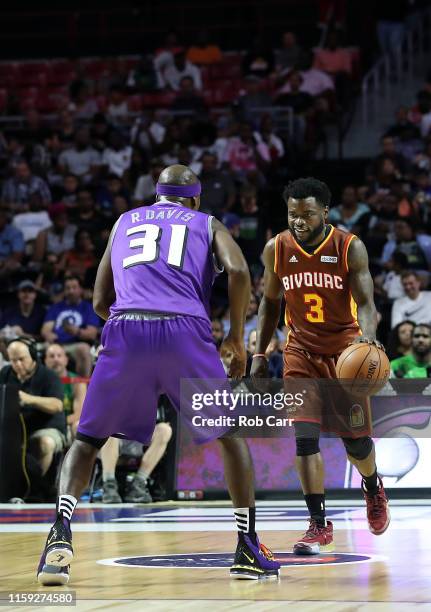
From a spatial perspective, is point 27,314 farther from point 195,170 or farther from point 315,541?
point 315,541

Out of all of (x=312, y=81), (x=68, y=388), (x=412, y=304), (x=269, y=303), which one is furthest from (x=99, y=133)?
(x=269, y=303)

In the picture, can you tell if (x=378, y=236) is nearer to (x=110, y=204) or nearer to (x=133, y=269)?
(x=110, y=204)

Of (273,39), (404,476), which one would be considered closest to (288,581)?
(404,476)

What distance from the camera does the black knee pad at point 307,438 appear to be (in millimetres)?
6762

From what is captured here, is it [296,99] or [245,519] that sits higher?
[296,99]

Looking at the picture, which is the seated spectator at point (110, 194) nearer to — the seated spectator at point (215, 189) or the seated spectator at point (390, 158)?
the seated spectator at point (215, 189)

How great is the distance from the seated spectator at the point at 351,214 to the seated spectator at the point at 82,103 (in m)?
5.96

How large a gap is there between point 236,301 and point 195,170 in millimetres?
11230

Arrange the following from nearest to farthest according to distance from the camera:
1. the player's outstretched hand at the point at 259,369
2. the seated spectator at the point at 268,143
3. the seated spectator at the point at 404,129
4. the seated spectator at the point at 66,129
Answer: the player's outstretched hand at the point at 259,369
the seated spectator at the point at 404,129
the seated spectator at the point at 268,143
the seated spectator at the point at 66,129

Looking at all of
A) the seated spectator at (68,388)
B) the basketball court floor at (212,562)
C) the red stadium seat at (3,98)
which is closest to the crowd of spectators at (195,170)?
the seated spectator at (68,388)

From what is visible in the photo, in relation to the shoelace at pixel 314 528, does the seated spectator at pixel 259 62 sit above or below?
above

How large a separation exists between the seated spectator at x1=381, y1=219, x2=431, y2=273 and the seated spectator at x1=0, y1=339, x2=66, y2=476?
4.46 metres

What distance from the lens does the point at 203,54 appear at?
2022 centimetres

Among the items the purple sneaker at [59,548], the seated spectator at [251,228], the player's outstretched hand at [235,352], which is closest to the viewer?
the purple sneaker at [59,548]
